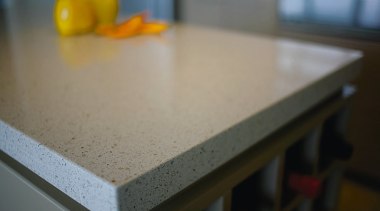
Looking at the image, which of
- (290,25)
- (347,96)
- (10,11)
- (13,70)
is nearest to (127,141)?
(13,70)

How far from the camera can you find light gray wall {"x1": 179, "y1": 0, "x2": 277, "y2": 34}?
1791 mm

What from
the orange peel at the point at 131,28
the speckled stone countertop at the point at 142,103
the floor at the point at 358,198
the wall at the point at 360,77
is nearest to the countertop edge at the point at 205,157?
the speckled stone countertop at the point at 142,103

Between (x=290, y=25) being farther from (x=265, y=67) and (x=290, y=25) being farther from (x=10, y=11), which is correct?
(x=10, y=11)

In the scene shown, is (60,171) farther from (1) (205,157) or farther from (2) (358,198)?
(2) (358,198)

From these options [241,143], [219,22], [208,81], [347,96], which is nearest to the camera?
[241,143]

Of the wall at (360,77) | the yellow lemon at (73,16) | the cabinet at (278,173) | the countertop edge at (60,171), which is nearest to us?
the countertop edge at (60,171)

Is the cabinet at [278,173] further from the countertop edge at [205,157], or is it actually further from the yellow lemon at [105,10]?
the yellow lemon at [105,10]

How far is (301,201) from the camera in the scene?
802mm

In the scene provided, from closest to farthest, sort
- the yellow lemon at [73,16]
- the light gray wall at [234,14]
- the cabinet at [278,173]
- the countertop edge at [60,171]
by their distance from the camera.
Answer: the countertop edge at [60,171] < the cabinet at [278,173] < the yellow lemon at [73,16] < the light gray wall at [234,14]

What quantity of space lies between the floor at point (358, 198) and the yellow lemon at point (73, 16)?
1.20m

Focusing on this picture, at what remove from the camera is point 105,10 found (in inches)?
41.3

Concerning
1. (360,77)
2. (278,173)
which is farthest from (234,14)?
(278,173)

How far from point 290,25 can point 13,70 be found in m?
1.23

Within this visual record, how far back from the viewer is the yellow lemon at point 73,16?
96cm
